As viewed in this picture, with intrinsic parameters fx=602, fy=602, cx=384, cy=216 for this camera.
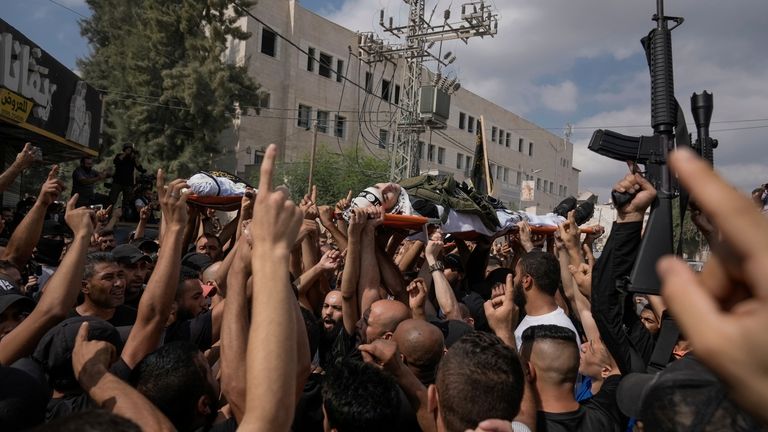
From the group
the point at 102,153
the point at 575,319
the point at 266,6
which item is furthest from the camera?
the point at 266,6

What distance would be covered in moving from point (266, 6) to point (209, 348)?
27980mm

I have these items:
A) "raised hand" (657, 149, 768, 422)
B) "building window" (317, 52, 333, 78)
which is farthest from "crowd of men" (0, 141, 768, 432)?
"building window" (317, 52, 333, 78)

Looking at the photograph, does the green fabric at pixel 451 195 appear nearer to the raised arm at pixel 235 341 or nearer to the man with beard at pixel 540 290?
the man with beard at pixel 540 290

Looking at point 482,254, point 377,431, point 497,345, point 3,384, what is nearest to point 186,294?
point 3,384

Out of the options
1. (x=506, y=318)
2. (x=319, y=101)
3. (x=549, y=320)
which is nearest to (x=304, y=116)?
(x=319, y=101)

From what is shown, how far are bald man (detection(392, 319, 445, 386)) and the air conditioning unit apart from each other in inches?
916

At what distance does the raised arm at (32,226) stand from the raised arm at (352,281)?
6.67 ft

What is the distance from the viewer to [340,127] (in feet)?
109

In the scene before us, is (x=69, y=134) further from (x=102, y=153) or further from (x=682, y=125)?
(x=102, y=153)

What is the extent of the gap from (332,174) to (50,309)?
26.4m

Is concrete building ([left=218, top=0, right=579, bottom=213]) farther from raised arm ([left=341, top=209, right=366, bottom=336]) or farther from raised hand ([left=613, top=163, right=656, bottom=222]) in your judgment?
→ raised hand ([left=613, top=163, right=656, bottom=222])

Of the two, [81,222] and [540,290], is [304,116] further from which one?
[81,222]

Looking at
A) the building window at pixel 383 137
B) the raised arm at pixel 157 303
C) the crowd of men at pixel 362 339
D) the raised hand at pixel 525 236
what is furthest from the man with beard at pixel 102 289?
the building window at pixel 383 137

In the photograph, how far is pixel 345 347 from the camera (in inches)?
143
